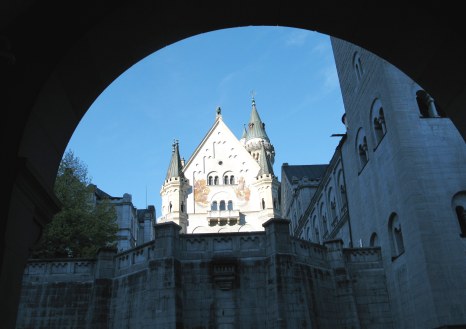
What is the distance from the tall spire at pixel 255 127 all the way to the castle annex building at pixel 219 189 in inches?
801

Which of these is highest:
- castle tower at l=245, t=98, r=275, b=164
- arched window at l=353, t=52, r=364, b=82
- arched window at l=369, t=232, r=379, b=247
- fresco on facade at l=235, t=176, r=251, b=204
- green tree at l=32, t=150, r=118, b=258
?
castle tower at l=245, t=98, r=275, b=164

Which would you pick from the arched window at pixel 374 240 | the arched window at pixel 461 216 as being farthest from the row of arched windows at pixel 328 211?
the arched window at pixel 461 216

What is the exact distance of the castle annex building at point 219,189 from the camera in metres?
56.5

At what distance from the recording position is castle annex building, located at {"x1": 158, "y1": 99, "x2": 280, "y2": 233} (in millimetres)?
56469

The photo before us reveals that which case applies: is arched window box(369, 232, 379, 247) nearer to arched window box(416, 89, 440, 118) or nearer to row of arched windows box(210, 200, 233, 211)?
arched window box(416, 89, 440, 118)

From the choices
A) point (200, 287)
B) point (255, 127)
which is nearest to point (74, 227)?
point (200, 287)

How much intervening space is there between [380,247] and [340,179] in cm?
1281

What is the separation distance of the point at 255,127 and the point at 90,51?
3148 inches

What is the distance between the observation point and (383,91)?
24.7 meters

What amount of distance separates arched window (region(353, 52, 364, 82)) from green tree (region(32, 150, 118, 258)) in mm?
18738

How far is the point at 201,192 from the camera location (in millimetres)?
58969

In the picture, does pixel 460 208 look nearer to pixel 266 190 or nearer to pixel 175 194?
pixel 266 190

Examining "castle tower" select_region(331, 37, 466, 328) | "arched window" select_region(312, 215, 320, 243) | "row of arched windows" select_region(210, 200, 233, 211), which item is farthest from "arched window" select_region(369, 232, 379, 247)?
"row of arched windows" select_region(210, 200, 233, 211)

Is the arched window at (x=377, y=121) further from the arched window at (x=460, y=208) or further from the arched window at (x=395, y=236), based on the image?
the arched window at (x=460, y=208)
